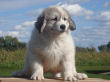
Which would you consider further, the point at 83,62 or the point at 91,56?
the point at 91,56

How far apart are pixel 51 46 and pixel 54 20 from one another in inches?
19.8

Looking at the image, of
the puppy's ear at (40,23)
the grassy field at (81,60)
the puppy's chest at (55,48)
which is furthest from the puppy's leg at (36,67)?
the grassy field at (81,60)

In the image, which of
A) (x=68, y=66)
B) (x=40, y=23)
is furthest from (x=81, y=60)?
(x=40, y=23)

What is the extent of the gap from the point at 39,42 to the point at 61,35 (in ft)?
1.43

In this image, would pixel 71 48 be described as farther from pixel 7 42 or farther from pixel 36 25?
pixel 7 42

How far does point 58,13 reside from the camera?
4598 millimetres

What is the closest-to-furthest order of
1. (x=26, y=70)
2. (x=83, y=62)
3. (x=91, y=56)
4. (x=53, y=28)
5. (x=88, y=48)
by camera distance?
(x=53, y=28) < (x=26, y=70) < (x=83, y=62) < (x=91, y=56) < (x=88, y=48)

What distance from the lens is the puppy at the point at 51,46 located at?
15.2ft

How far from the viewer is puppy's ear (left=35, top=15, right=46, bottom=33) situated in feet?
15.1

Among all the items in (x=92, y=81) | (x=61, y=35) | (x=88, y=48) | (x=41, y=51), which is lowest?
(x=92, y=81)

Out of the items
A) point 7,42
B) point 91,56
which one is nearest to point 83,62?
point 91,56

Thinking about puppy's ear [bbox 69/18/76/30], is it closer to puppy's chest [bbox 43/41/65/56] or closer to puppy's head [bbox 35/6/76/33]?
puppy's head [bbox 35/6/76/33]

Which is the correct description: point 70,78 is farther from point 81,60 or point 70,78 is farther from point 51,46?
point 81,60

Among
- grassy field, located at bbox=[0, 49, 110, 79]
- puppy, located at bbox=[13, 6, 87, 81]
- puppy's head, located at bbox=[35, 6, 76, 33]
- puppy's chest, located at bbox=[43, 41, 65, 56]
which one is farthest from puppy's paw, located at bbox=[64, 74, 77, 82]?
grassy field, located at bbox=[0, 49, 110, 79]
